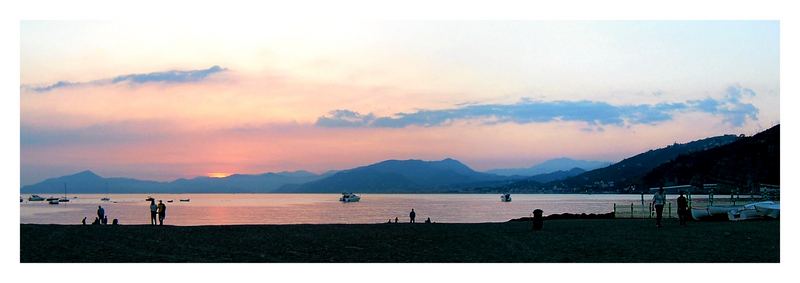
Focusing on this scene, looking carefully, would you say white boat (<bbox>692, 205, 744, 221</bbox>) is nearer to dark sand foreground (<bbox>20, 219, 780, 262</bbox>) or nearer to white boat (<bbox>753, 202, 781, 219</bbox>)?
white boat (<bbox>753, 202, 781, 219</bbox>)

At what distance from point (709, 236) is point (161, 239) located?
56.0 ft

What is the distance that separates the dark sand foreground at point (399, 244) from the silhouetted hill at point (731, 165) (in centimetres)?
9751

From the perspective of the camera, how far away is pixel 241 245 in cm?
2291

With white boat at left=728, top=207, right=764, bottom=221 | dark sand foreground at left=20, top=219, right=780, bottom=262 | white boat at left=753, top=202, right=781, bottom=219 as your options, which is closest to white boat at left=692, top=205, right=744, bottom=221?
white boat at left=728, top=207, right=764, bottom=221

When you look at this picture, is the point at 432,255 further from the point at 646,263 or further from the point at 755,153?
the point at 755,153

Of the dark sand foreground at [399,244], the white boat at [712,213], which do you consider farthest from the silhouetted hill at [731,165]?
the dark sand foreground at [399,244]

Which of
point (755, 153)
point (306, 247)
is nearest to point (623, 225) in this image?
point (306, 247)

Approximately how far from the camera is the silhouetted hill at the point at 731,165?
12331 cm

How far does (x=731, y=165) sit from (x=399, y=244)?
12866cm

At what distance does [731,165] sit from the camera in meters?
138

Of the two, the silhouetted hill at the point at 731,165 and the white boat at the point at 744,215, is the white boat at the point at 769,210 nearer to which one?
the white boat at the point at 744,215

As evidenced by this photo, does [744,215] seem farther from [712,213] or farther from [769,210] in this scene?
[712,213]

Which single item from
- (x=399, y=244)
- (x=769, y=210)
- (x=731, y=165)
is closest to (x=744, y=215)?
(x=769, y=210)

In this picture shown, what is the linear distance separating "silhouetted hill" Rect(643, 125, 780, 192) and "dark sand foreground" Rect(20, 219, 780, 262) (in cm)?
9751
